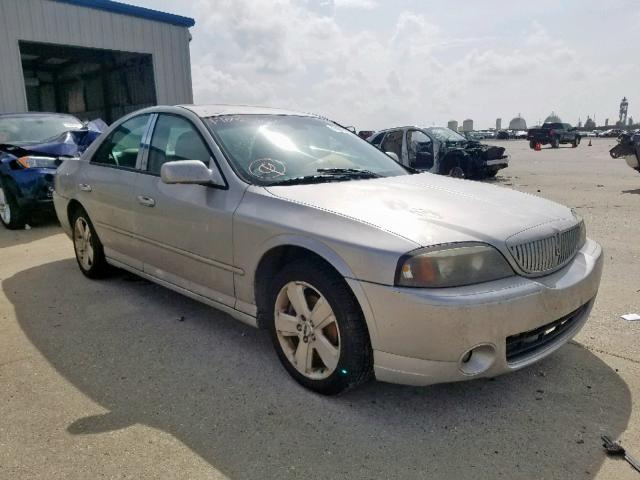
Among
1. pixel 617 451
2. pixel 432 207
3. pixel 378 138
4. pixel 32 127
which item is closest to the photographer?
pixel 617 451

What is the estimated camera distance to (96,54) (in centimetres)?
1783

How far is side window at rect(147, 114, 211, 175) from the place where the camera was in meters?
3.23

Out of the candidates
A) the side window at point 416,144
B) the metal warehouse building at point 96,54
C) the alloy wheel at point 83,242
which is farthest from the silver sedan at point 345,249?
the metal warehouse building at point 96,54

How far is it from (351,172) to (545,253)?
127 centimetres

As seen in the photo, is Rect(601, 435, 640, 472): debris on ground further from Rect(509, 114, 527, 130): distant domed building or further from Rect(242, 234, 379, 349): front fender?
Rect(509, 114, 527, 130): distant domed building

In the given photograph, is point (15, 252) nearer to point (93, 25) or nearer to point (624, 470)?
point (624, 470)

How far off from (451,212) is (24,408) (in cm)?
233

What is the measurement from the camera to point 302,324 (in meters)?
2.57

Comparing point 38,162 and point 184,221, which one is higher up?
point 38,162

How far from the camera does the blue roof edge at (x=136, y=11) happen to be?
13281 millimetres

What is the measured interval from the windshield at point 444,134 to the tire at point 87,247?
9067 millimetres

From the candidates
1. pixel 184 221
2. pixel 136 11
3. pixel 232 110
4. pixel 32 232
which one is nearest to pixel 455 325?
pixel 184 221

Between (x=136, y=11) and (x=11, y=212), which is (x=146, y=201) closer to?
(x=11, y=212)

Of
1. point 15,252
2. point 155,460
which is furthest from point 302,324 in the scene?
point 15,252
